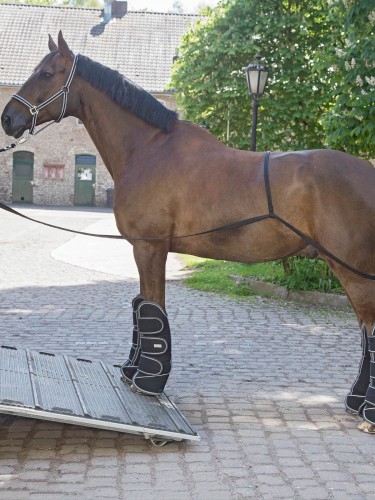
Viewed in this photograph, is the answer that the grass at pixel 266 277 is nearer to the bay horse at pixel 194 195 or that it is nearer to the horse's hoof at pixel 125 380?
the bay horse at pixel 194 195

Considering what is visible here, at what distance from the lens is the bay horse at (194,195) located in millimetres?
5285

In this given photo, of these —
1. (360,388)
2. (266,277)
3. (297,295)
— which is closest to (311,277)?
(297,295)

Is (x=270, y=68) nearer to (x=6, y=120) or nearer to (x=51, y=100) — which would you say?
→ (x=51, y=100)

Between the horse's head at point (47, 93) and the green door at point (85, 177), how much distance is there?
38.1 m

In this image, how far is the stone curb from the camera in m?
11.0

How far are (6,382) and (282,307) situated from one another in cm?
647

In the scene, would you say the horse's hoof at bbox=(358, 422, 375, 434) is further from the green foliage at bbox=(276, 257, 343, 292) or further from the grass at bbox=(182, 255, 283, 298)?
the grass at bbox=(182, 255, 283, 298)

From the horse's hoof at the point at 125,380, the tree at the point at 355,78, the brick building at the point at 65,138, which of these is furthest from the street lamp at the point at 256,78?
the brick building at the point at 65,138

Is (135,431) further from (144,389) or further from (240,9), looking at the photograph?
(240,9)

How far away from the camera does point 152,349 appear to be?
561 cm

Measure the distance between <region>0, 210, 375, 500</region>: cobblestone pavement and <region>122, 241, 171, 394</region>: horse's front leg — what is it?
0.43m

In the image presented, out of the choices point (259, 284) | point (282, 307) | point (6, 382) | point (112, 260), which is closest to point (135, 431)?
point (6, 382)

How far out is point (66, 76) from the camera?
575 centimetres

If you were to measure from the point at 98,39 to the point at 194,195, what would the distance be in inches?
1629
